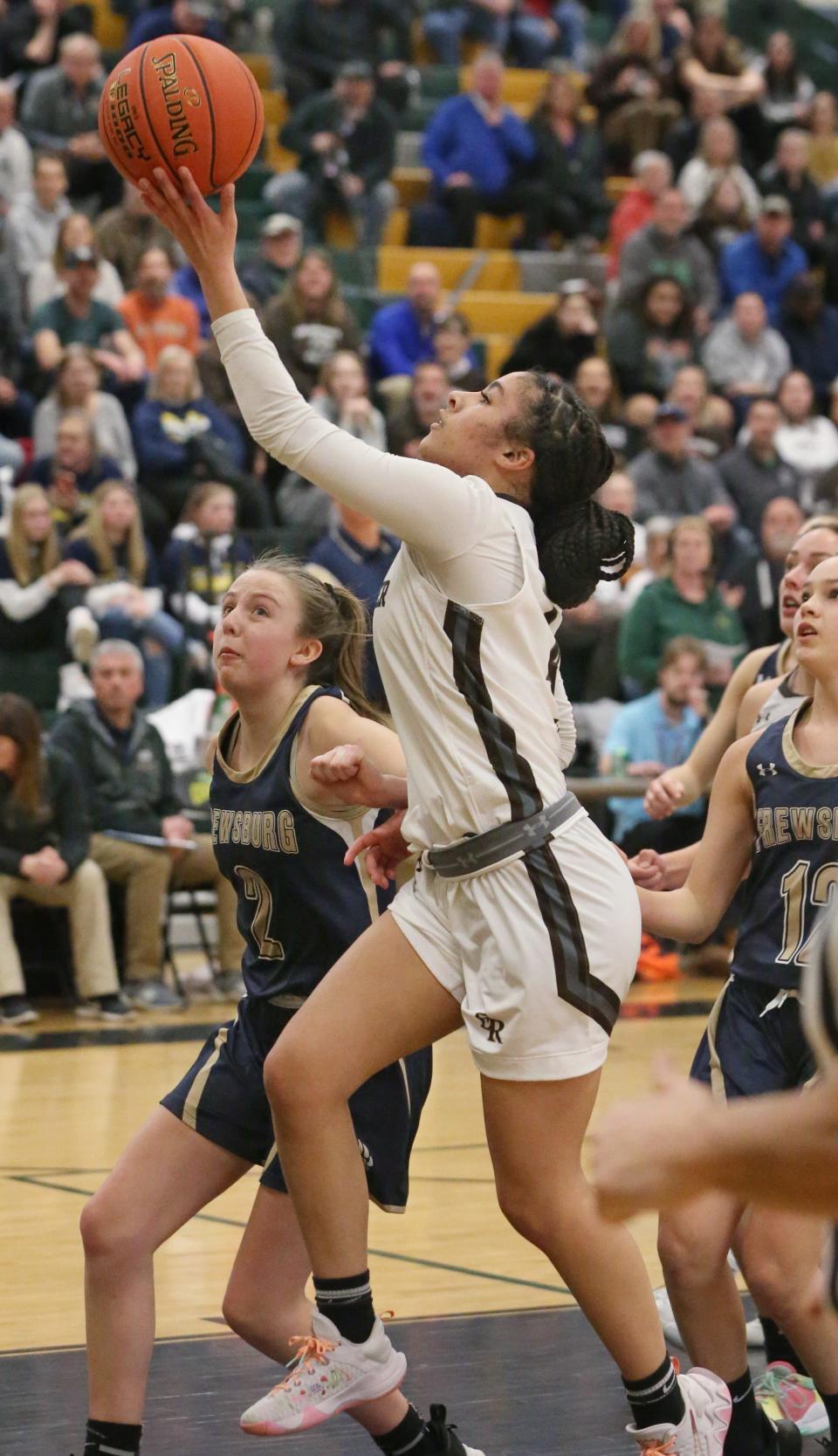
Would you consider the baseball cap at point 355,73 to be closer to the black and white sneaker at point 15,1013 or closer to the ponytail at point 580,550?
the black and white sneaker at point 15,1013

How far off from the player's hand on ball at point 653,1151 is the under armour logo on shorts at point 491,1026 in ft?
5.39

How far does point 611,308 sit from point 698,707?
513 centimetres

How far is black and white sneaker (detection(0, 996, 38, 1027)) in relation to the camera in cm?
1000

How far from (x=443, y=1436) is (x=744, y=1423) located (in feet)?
1.94

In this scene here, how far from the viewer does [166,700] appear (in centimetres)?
1141

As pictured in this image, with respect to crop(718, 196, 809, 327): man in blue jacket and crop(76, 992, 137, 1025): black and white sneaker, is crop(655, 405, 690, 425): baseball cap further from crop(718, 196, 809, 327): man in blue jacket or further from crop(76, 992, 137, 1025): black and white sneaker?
crop(76, 992, 137, 1025): black and white sneaker

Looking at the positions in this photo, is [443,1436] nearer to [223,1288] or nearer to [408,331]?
[223,1288]

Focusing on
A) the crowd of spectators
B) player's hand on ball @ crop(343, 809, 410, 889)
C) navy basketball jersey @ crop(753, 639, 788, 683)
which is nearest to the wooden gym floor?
player's hand on ball @ crop(343, 809, 410, 889)

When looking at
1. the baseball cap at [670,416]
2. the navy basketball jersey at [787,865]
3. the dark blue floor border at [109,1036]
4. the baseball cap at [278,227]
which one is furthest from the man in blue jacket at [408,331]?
the navy basketball jersey at [787,865]

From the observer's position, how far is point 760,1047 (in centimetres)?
442

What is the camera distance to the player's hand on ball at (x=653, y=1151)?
2.12 metres

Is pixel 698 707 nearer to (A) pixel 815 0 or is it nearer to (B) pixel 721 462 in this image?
(B) pixel 721 462

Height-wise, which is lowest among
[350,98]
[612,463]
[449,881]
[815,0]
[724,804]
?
[815,0]

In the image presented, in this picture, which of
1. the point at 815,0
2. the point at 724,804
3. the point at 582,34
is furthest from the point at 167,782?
the point at 815,0
